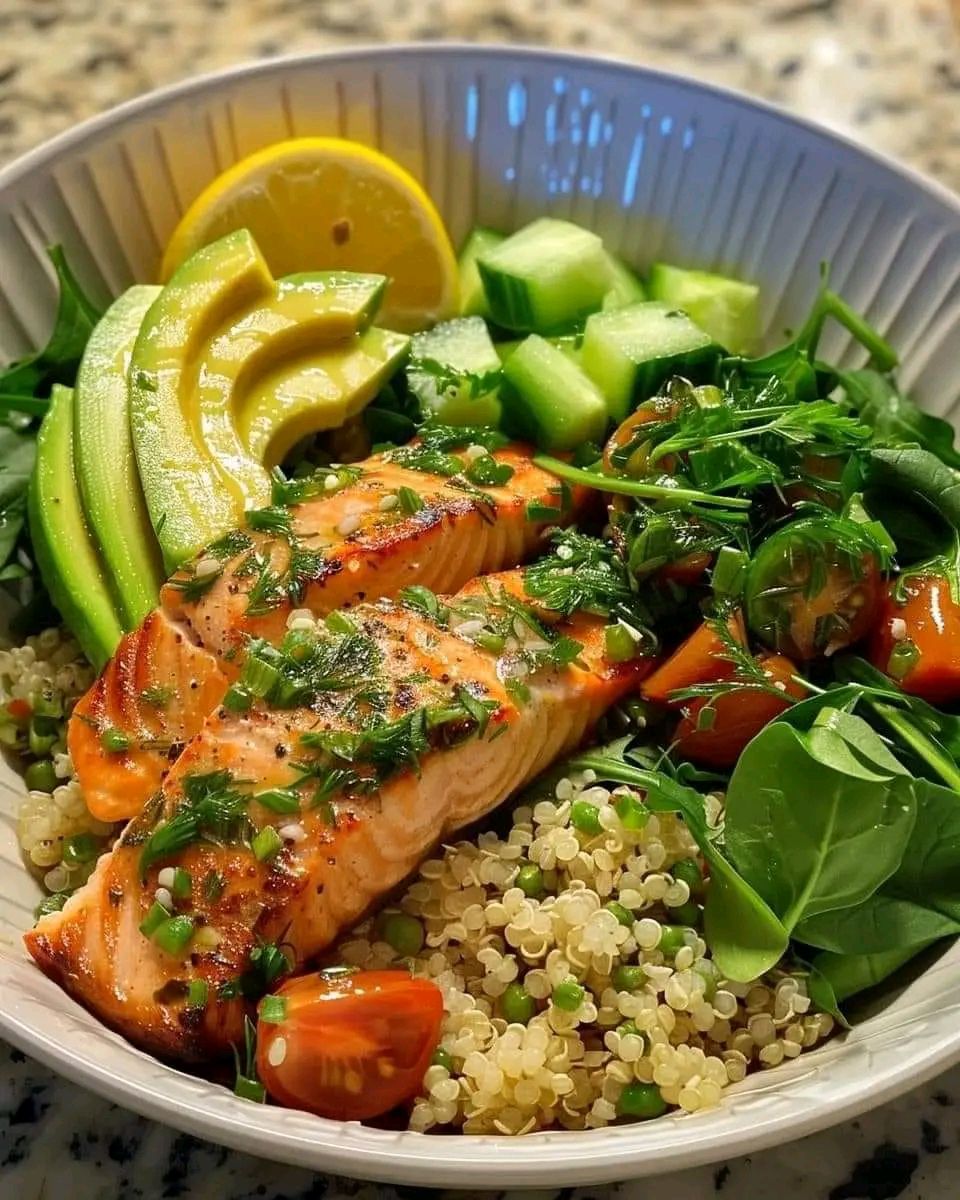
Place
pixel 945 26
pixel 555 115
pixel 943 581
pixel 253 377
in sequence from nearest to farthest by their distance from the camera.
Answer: pixel 943 581 → pixel 253 377 → pixel 555 115 → pixel 945 26

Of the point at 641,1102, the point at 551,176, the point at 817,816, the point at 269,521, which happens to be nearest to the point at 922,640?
the point at 817,816

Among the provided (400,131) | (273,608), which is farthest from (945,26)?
(273,608)

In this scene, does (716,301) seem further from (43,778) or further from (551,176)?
(43,778)

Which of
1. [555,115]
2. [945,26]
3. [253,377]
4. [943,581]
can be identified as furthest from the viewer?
[945,26]

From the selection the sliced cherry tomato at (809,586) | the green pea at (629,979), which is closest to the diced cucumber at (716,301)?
the sliced cherry tomato at (809,586)

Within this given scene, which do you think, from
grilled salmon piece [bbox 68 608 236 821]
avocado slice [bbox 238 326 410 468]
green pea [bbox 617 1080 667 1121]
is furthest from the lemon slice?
green pea [bbox 617 1080 667 1121]

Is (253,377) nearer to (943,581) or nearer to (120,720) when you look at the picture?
(120,720)

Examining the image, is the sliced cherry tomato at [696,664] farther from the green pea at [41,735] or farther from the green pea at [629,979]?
the green pea at [41,735]
